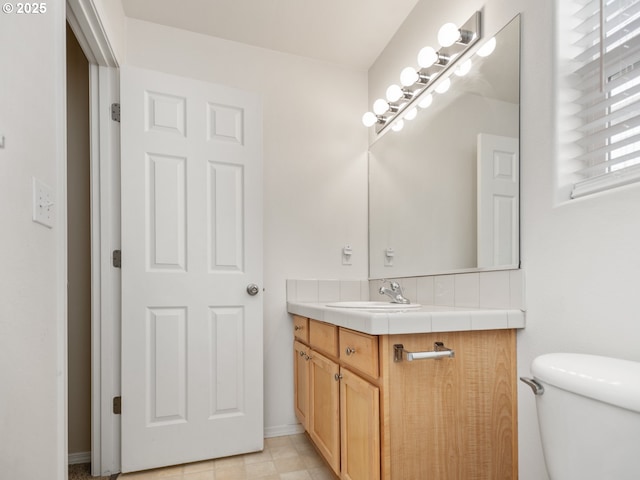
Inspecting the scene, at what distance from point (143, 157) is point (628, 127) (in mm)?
1878

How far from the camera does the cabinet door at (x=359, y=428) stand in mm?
1174

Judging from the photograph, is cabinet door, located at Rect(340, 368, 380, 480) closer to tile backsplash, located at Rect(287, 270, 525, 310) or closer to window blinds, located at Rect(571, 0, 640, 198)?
tile backsplash, located at Rect(287, 270, 525, 310)

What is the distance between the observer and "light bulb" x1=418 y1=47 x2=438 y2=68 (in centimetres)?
174

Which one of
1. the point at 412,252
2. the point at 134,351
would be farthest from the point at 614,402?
the point at 134,351

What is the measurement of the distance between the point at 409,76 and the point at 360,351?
141 centimetres

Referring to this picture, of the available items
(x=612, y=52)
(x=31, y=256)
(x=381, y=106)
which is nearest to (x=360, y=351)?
(x=31, y=256)

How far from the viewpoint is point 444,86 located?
175 cm

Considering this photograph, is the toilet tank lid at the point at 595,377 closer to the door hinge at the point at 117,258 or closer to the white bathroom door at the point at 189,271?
the white bathroom door at the point at 189,271

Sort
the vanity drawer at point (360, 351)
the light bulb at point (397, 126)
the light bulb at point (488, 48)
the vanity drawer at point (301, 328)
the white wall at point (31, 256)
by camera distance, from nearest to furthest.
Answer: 1. the white wall at point (31, 256)
2. the vanity drawer at point (360, 351)
3. the light bulb at point (488, 48)
4. the vanity drawer at point (301, 328)
5. the light bulb at point (397, 126)

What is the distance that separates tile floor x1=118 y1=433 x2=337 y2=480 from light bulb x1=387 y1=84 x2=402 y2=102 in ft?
6.22

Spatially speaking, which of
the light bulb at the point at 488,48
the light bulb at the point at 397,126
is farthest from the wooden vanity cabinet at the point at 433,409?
the light bulb at the point at 397,126

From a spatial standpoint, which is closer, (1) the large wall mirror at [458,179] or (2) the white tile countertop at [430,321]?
(2) the white tile countertop at [430,321]

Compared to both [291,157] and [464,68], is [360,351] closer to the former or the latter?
[464,68]

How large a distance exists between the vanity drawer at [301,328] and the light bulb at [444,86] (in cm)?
128
